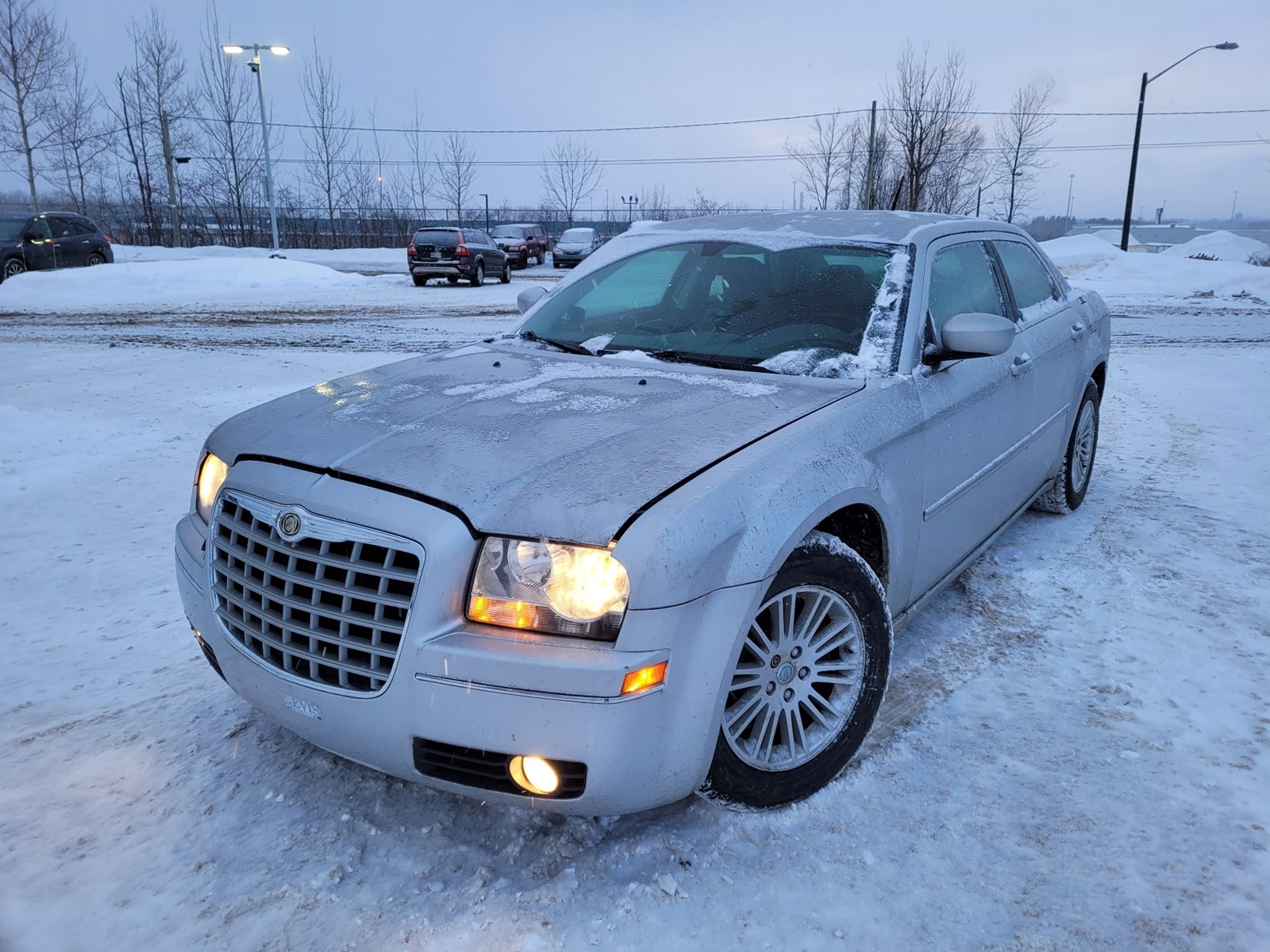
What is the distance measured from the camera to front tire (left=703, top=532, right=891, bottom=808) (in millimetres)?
2266

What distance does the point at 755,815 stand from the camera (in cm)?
241

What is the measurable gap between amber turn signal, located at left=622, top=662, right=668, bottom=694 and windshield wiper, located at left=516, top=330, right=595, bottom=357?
5.44 feet

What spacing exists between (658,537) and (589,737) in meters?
0.46

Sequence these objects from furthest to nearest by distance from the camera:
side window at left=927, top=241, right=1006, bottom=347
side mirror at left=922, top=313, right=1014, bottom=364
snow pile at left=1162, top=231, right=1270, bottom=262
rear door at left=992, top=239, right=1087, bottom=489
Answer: snow pile at left=1162, top=231, right=1270, bottom=262 < rear door at left=992, top=239, right=1087, bottom=489 < side window at left=927, top=241, right=1006, bottom=347 < side mirror at left=922, top=313, right=1014, bottom=364

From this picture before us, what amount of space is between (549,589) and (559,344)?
174 cm

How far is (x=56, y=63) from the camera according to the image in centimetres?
2981

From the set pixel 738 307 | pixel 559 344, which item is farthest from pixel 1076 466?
pixel 559 344

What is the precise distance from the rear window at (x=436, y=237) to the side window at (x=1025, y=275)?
19.2m

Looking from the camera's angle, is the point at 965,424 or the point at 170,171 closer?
the point at 965,424

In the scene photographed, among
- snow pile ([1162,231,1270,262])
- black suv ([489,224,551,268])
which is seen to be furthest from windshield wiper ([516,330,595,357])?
snow pile ([1162,231,1270,262])


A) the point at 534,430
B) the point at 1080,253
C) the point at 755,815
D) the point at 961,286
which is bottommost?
the point at 755,815

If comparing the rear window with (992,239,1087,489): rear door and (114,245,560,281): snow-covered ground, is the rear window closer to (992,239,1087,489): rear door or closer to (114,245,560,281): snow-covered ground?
(114,245,560,281): snow-covered ground

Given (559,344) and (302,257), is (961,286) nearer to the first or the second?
(559,344)

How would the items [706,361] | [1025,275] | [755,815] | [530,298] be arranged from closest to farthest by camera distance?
[755,815]
[706,361]
[530,298]
[1025,275]
